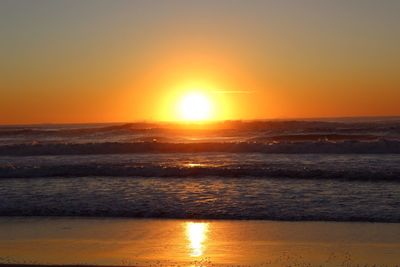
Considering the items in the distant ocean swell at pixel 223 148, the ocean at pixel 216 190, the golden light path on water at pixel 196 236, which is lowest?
the golden light path on water at pixel 196 236

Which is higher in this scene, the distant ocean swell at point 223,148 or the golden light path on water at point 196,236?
the distant ocean swell at point 223,148

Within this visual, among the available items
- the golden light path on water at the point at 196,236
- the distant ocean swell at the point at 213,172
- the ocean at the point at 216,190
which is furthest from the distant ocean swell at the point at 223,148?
the golden light path on water at the point at 196,236

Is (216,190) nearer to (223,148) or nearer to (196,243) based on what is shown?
(196,243)

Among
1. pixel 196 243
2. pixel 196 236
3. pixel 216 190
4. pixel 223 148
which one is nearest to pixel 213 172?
pixel 216 190

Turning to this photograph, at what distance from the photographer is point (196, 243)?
25.6 feet

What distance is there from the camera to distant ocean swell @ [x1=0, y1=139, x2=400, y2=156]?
80.3 ft

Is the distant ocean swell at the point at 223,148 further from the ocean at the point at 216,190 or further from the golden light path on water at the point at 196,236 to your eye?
the golden light path on water at the point at 196,236

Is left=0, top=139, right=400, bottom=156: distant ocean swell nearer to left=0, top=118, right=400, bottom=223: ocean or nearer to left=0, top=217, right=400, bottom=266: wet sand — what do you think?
left=0, top=118, right=400, bottom=223: ocean

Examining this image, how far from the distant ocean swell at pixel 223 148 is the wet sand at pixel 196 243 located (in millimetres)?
15978

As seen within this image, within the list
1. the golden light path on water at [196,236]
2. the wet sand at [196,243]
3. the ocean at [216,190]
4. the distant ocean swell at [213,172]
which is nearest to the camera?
the wet sand at [196,243]

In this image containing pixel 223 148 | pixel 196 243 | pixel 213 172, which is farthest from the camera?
pixel 223 148

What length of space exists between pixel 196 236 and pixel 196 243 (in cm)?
50

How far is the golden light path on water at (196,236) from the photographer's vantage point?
7324mm

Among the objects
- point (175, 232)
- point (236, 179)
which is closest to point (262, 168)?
point (236, 179)
